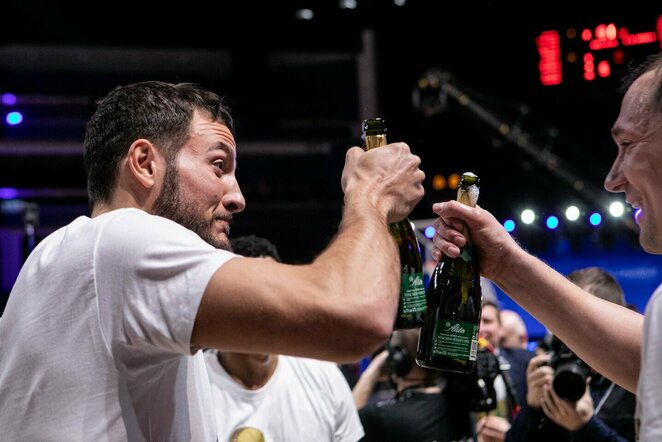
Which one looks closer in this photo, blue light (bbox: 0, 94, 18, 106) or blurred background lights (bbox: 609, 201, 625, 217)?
blurred background lights (bbox: 609, 201, 625, 217)

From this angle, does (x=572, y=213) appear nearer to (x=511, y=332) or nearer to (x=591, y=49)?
(x=591, y=49)

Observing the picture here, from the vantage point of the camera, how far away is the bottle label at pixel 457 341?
5.95 feet

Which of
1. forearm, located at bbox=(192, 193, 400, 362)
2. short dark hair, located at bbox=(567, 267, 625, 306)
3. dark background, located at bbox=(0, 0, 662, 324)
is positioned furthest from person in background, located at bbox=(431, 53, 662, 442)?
dark background, located at bbox=(0, 0, 662, 324)

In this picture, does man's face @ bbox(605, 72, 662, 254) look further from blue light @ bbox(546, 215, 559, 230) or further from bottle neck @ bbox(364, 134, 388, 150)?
blue light @ bbox(546, 215, 559, 230)

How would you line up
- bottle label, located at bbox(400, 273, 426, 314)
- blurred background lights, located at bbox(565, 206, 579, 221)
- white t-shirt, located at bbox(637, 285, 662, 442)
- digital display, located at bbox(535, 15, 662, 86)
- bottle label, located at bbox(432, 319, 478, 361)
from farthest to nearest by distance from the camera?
blurred background lights, located at bbox(565, 206, 579, 221) < digital display, located at bbox(535, 15, 662, 86) < bottle label, located at bbox(400, 273, 426, 314) < bottle label, located at bbox(432, 319, 478, 361) < white t-shirt, located at bbox(637, 285, 662, 442)

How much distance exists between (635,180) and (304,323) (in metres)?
0.73

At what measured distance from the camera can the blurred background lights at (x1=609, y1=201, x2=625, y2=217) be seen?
601 cm

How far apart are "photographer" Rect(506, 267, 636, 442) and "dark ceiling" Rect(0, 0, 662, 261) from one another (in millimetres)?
4365

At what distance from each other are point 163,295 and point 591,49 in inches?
221

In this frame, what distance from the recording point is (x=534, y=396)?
2.83m

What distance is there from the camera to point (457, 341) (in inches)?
71.6

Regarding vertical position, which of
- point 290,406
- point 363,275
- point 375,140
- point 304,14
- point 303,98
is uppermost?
point 304,14

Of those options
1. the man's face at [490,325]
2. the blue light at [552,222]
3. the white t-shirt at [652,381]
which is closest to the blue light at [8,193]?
the blue light at [552,222]

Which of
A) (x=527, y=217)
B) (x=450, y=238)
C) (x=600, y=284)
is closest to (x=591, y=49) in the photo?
(x=527, y=217)
